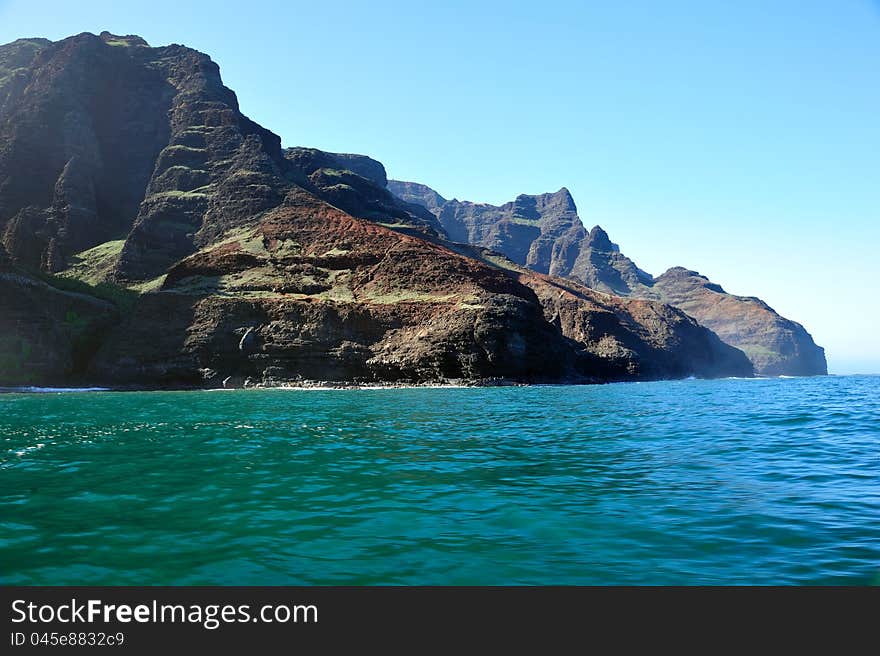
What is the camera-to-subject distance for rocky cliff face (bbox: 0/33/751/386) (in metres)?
85.4

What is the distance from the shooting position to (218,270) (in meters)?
102

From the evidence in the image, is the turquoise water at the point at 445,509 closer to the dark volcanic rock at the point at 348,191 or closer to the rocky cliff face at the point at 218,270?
the rocky cliff face at the point at 218,270

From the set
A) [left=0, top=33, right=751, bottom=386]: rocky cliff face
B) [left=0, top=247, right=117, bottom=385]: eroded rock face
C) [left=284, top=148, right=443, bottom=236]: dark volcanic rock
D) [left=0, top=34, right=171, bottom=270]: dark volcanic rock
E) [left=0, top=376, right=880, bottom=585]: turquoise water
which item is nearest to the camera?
[left=0, top=376, right=880, bottom=585]: turquoise water

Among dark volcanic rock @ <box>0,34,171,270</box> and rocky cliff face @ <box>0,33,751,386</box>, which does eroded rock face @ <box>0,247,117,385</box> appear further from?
dark volcanic rock @ <box>0,34,171,270</box>

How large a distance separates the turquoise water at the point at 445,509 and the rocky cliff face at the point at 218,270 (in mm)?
65759

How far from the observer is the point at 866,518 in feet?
30.9

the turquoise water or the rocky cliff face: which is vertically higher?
the rocky cliff face

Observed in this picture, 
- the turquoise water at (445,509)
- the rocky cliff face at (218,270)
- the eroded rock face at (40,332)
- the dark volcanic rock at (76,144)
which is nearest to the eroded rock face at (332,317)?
the rocky cliff face at (218,270)

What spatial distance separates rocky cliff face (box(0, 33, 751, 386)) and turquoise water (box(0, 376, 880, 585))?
65.8m

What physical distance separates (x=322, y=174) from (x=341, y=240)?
67.2 meters

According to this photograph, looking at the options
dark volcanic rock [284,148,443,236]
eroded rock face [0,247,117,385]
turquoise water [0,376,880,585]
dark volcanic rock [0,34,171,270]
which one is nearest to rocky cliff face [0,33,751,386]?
eroded rock face [0,247,117,385]

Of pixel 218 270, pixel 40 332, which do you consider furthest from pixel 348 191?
pixel 40 332
